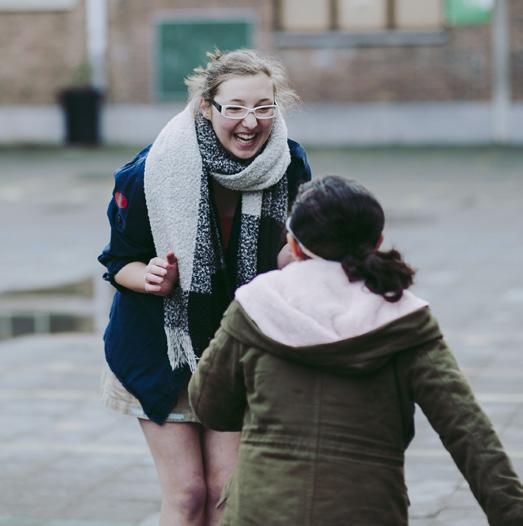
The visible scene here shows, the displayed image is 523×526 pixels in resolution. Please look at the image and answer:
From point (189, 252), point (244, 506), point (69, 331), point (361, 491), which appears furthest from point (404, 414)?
point (69, 331)

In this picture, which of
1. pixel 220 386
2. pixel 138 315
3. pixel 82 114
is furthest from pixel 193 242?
pixel 82 114

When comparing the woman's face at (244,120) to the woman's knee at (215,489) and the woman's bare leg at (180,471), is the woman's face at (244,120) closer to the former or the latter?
the woman's bare leg at (180,471)

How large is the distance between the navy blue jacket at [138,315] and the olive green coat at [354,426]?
38.7 inches

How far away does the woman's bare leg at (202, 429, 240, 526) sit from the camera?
404 cm

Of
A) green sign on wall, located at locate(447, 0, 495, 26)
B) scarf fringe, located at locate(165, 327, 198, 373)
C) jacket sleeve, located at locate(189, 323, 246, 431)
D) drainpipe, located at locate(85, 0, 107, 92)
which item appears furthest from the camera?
drainpipe, located at locate(85, 0, 107, 92)

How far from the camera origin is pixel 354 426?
296 centimetres

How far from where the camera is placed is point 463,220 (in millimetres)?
15812

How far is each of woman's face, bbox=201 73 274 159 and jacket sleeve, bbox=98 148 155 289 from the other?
254mm

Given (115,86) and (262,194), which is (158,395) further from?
Result: (115,86)

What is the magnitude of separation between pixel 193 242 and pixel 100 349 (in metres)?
5.32

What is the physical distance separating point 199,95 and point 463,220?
12082 millimetres

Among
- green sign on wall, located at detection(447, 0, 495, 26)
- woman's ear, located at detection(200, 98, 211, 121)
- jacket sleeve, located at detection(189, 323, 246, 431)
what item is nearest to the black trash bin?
green sign on wall, located at detection(447, 0, 495, 26)

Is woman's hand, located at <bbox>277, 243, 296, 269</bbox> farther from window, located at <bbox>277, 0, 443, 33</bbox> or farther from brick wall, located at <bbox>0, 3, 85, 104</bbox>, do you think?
brick wall, located at <bbox>0, 3, 85, 104</bbox>

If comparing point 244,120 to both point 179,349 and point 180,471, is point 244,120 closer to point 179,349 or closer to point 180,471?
point 179,349
